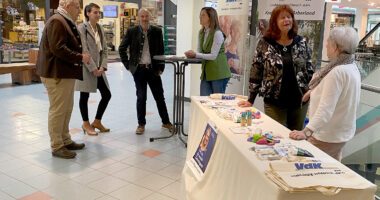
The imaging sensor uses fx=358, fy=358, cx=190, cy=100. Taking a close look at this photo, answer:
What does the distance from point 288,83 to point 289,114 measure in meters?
0.26

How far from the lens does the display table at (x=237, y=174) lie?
1285mm

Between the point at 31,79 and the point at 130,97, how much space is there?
2.85m

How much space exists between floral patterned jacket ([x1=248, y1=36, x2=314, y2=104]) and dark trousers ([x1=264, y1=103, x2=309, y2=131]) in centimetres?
12

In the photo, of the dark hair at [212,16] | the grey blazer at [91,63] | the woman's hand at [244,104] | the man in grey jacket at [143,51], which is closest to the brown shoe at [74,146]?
the grey blazer at [91,63]

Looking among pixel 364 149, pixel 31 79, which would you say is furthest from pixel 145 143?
pixel 31 79

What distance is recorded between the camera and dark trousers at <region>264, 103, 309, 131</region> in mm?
2660

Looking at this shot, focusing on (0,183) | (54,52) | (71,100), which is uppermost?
(54,52)

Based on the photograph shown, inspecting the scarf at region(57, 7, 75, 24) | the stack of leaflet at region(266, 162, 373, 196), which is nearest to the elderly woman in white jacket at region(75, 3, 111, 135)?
the scarf at region(57, 7, 75, 24)

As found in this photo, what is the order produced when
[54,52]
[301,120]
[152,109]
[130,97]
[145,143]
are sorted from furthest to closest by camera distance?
[130,97] < [152,109] < [145,143] < [54,52] < [301,120]

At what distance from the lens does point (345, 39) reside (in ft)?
6.65

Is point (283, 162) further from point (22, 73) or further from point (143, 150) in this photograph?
point (22, 73)

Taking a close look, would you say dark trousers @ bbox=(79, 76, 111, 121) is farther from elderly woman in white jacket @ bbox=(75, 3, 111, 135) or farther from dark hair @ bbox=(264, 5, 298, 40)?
dark hair @ bbox=(264, 5, 298, 40)

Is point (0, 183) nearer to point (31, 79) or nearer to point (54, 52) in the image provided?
point (54, 52)

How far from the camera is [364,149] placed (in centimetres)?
370
